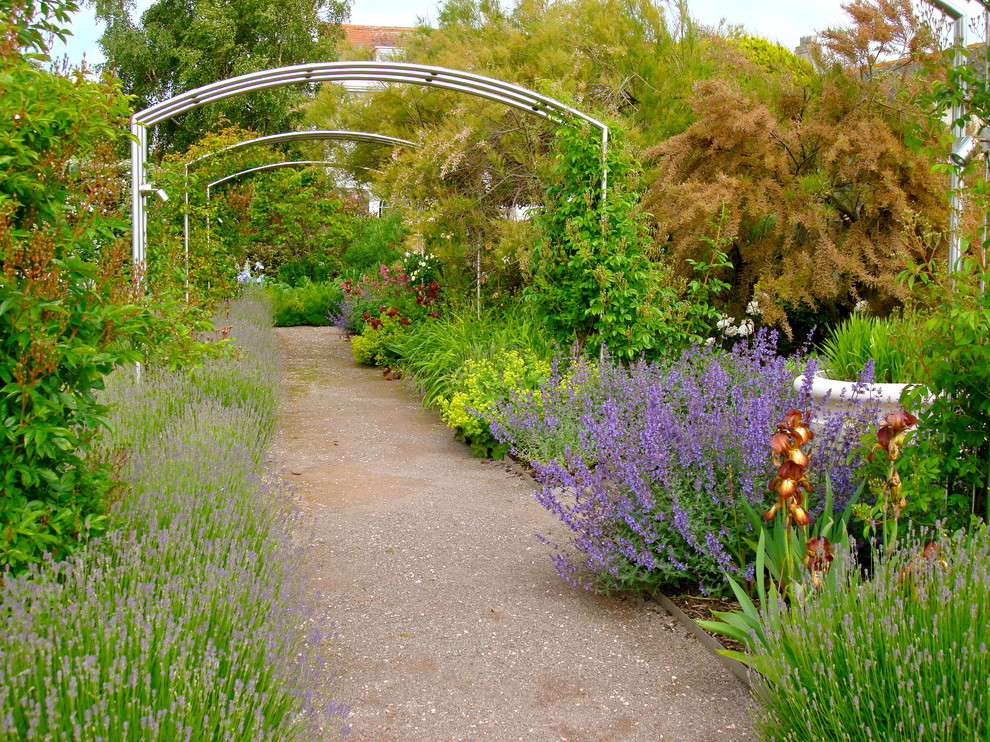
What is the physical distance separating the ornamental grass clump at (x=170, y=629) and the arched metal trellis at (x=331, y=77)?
3.93m

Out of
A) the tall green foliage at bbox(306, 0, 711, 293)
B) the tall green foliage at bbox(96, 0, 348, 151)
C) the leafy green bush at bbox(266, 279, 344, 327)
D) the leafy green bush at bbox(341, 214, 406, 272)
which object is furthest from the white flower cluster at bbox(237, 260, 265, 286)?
the tall green foliage at bbox(306, 0, 711, 293)

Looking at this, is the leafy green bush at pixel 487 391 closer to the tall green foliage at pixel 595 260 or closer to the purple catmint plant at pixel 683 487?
the tall green foliage at pixel 595 260

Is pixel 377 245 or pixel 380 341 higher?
pixel 377 245

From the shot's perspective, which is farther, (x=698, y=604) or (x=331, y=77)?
(x=331, y=77)

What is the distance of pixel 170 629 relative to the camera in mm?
2262

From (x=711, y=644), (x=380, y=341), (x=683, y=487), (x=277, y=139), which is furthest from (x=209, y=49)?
(x=711, y=644)

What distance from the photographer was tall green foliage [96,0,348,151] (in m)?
22.0

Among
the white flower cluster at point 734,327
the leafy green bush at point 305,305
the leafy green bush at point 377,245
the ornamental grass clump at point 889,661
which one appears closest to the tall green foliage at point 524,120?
the white flower cluster at point 734,327

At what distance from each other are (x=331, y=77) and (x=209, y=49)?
16.9 metres

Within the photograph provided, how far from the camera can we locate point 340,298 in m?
17.7

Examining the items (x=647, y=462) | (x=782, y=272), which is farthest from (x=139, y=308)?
(x=782, y=272)

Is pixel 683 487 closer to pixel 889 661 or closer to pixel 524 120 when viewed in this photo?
pixel 889 661

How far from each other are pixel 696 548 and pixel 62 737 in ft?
7.79

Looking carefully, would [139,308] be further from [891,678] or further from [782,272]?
[782,272]
